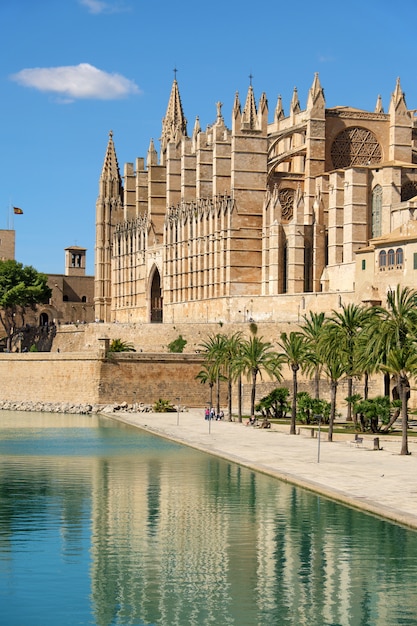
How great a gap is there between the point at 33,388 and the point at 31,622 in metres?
43.6

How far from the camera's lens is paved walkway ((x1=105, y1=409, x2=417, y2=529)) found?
24.2 m

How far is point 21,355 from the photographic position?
59469 mm

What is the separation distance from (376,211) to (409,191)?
2131mm

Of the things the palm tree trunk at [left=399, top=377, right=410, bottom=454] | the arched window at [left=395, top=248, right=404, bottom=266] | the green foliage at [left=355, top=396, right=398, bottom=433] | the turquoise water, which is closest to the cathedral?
the arched window at [left=395, top=248, right=404, bottom=266]

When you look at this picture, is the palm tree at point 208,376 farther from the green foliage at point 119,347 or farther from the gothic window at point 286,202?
the gothic window at point 286,202

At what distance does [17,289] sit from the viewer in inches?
2968

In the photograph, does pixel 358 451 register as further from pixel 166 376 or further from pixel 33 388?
pixel 33 388

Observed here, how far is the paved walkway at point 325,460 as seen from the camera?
953 inches

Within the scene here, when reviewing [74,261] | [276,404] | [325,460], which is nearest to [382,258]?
[276,404]

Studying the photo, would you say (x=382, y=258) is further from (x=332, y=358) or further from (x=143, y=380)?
(x=143, y=380)

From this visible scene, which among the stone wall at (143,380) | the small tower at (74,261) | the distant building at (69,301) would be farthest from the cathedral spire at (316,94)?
the small tower at (74,261)

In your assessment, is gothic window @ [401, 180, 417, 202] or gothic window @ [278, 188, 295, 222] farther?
gothic window @ [278, 188, 295, 222]

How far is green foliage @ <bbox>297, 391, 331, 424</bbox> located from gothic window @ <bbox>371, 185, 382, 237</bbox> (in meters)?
10.8

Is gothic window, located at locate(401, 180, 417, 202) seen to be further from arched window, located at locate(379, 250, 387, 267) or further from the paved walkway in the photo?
the paved walkway
